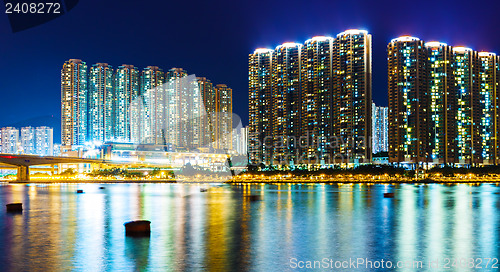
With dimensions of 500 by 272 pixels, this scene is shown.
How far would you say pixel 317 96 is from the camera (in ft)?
384

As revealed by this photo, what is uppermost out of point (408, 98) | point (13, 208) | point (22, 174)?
point (408, 98)

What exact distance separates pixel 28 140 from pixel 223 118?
8136 centimetres

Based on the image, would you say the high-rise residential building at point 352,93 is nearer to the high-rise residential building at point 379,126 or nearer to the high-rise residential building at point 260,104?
the high-rise residential building at point 260,104

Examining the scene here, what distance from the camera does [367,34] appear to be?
10981 centimetres

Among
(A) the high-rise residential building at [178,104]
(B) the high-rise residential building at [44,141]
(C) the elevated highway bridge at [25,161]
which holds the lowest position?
(C) the elevated highway bridge at [25,161]

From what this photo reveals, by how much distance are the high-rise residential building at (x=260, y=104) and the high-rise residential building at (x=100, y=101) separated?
43991mm

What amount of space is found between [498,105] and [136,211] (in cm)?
11823

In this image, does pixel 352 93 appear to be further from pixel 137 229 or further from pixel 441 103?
pixel 137 229

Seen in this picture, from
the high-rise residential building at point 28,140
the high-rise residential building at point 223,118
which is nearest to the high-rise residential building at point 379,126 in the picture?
the high-rise residential building at point 223,118

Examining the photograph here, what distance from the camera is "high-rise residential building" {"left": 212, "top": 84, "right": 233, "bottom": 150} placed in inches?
6230

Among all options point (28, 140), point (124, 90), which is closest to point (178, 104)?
point (124, 90)

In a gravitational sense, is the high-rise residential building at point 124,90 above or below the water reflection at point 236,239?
above

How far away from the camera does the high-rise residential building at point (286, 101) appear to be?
12375 cm

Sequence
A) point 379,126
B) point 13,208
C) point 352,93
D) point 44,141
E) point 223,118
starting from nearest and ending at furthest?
point 13,208
point 352,93
point 223,118
point 379,126
point 44,141
